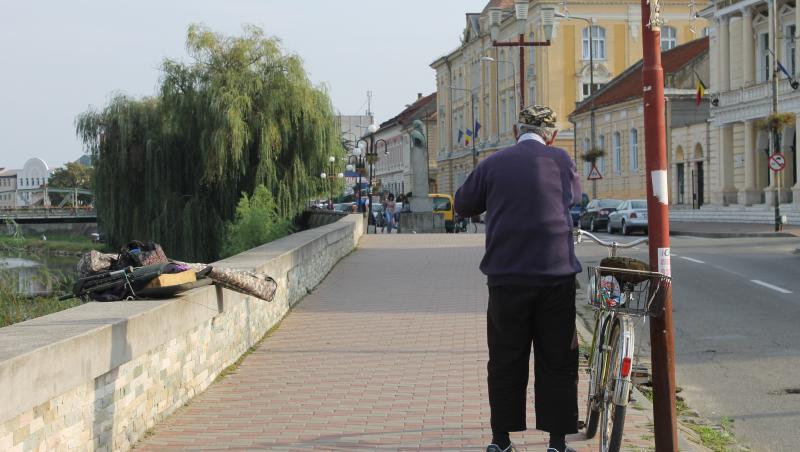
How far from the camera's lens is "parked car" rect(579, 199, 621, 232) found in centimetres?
4712

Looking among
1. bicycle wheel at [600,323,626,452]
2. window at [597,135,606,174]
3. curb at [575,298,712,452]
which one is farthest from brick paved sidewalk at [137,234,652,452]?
window at [597,135,606,174]

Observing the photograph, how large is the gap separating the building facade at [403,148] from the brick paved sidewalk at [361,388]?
93.3 m

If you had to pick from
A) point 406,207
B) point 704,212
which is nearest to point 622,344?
point 406,207

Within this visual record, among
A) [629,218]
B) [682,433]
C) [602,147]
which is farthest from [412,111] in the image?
[682,433]

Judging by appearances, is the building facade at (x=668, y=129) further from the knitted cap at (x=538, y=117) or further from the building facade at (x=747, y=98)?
the knitted cap at (x=538, y=117)

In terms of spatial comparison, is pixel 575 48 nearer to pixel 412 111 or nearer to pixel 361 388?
pixel 412 111

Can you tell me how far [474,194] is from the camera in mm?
5859

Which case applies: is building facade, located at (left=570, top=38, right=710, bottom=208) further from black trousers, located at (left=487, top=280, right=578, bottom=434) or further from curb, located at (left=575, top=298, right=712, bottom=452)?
black trousers, located at (left=487, top=280, right=578, bottom=434)

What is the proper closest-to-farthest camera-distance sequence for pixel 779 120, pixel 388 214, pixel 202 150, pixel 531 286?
pixel 531 286, pixel 202 150, pixel 779 120, pixel 388 214

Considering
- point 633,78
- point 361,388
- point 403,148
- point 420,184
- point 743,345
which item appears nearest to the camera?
point 361,388

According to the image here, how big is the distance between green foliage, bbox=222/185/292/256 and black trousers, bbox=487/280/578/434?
23.7m

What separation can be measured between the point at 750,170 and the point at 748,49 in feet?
19.3

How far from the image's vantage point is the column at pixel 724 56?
54.1 meters

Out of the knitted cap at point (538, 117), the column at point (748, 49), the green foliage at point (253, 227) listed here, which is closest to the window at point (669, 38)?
the column at point (748, 49)
